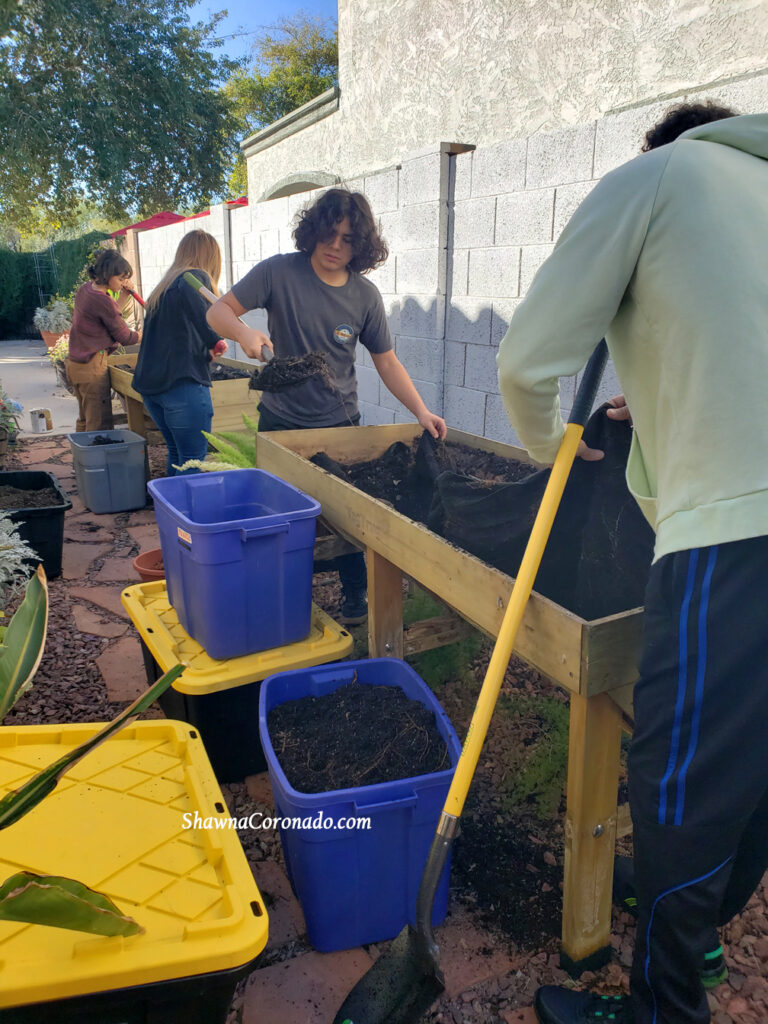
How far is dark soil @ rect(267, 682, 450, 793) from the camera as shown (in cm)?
180

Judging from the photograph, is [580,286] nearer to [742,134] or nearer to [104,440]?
[742,134]

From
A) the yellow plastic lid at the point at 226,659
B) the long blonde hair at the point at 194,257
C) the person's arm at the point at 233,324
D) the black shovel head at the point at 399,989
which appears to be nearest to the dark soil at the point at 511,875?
the black shovel head at the point at 399,989

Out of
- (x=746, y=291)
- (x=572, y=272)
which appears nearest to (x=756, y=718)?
(x=746, y=291)

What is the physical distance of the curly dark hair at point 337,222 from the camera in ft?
9.45

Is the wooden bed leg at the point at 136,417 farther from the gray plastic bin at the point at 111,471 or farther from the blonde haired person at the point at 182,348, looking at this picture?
the blonde haired person at the point at 182,348

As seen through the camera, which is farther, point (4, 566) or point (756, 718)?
point (4, 566)

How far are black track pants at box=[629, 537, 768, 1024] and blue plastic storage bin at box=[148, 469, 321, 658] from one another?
124 cm

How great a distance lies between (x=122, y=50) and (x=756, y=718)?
24.9m

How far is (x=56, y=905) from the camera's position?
987 millimetres

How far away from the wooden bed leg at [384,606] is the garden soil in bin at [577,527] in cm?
32

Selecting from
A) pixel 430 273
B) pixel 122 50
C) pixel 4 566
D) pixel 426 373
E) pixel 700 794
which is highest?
pixel 122 50

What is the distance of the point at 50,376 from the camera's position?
42.4ft

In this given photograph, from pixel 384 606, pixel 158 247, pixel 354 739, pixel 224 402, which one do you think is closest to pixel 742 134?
pixel 354 739

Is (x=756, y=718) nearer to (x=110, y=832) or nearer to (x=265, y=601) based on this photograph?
(x=110, y=832)
